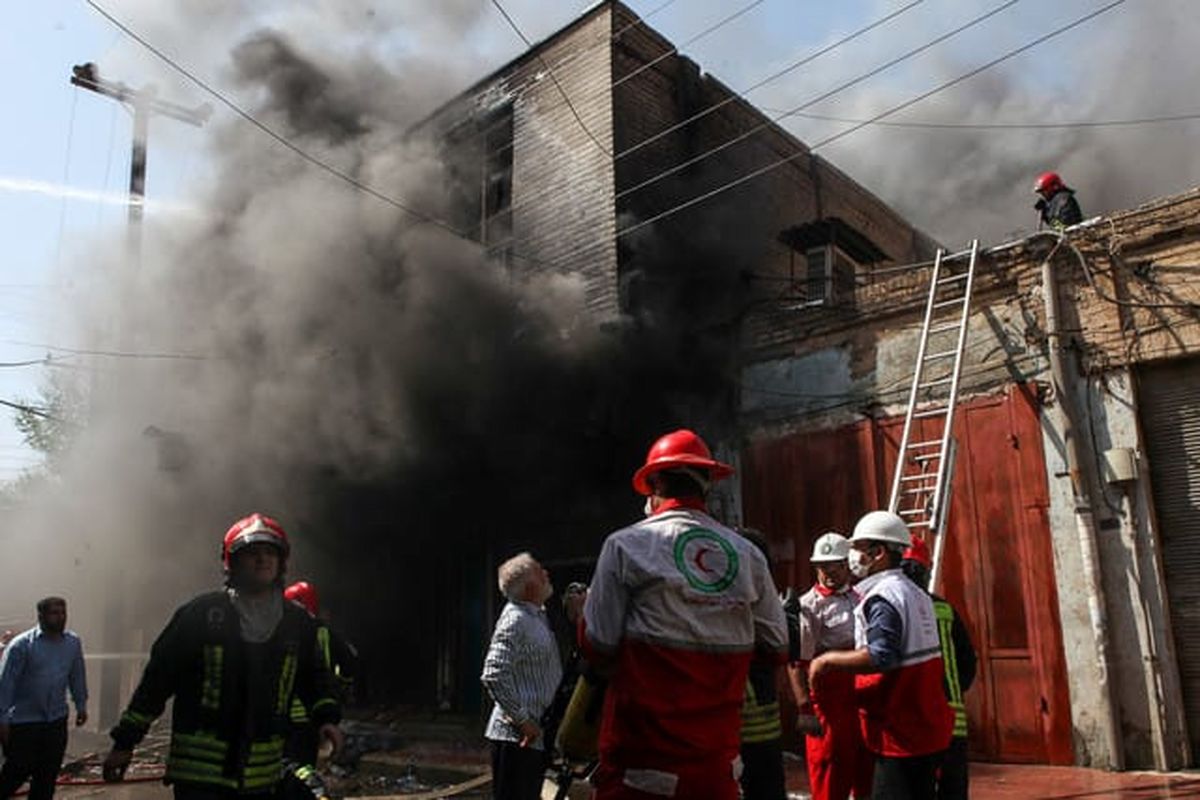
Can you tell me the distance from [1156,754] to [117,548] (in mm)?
14698

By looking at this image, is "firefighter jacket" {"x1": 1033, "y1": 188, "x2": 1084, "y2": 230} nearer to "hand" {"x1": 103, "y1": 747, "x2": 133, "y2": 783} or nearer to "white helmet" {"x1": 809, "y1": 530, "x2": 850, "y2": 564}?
"white helmet" {"x1": 809, "y1": 530, "x2": 850, "y2": 564}

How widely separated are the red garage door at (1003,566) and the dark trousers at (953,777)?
Answer: 13.9 feet

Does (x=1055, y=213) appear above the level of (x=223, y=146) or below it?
below

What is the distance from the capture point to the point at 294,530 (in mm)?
13359

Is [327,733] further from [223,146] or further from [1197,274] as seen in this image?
[223,146]

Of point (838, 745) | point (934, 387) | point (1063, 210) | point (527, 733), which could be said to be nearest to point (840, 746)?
point (838, 745)

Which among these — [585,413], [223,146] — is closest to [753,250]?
[585,413]

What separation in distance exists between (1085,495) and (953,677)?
14.1ft

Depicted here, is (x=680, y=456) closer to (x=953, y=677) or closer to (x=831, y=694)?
(x=953, y=677)

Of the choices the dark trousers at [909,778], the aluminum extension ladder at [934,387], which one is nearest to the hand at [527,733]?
the dark trousers at [909,778]

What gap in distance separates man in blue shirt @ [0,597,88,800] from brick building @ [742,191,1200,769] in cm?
663

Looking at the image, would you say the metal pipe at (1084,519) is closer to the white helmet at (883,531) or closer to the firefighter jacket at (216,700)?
the white helmet at (883,531)

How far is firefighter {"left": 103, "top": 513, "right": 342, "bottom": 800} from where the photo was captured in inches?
110

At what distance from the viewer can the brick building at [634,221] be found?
1054 cm
